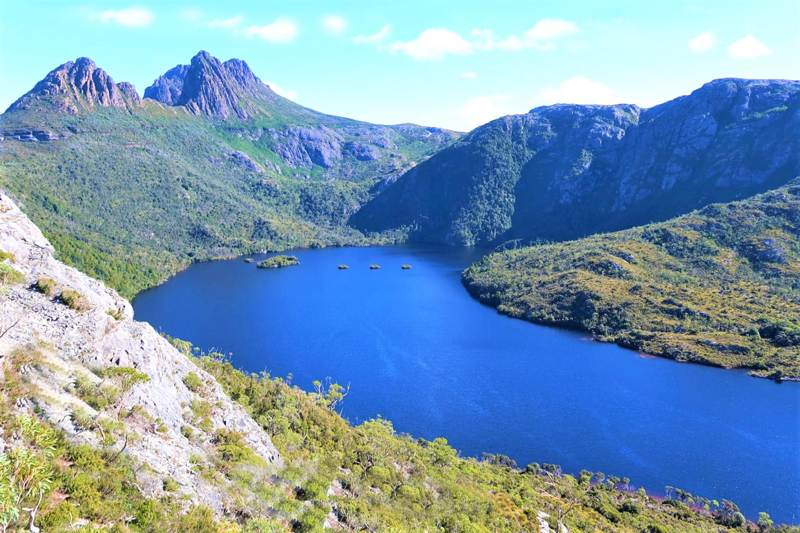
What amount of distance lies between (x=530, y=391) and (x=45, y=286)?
89.0m

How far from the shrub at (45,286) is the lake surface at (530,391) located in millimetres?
63533

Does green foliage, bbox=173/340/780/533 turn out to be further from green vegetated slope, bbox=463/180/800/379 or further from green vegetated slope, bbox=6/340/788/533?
green vegetated slope, bbox=463/180/800/379

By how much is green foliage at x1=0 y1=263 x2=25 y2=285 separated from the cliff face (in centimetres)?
34

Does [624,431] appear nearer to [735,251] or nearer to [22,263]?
[22,263]

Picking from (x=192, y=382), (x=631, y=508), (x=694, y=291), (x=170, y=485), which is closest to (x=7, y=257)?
(x=192, y=382)

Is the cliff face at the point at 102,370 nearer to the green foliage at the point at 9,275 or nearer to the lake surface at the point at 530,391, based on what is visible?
the green foliage at the point at 9,275

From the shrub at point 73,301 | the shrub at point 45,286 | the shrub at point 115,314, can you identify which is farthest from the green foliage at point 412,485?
the shrub at point 45,286

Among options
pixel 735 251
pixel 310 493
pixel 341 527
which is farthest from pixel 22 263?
pixel 735 251

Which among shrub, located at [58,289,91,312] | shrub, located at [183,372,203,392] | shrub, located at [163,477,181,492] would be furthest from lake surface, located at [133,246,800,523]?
shrub, located at [58,289,91,312]

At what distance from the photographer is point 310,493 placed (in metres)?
33.0

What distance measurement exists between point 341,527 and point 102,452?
15.8 m

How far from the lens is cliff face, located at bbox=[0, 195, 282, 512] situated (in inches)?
976

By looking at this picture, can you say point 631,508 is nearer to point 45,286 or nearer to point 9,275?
point 45,286

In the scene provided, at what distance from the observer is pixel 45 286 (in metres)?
30.4
